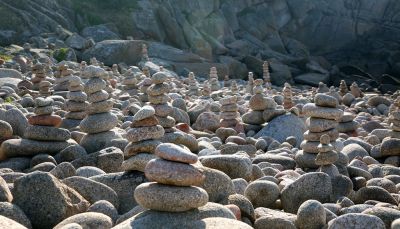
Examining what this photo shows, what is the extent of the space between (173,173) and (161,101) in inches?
225

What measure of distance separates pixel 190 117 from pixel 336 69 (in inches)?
1572

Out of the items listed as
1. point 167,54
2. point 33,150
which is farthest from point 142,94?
point 167,54

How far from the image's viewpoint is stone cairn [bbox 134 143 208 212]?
17.6 feet

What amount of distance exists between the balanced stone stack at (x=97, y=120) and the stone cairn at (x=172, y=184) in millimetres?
4798

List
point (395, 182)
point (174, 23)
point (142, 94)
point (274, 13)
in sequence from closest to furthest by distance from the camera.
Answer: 1. point (395, 182)
2. point (142, 94)
3. point (174, 23)
4. point (274, 13)

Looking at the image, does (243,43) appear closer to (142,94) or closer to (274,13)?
(274,13)

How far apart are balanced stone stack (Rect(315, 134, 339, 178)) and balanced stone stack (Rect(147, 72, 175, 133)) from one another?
281 centimetres

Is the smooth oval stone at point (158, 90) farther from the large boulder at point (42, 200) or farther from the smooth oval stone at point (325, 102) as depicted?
the large boulder at point (42, 200)

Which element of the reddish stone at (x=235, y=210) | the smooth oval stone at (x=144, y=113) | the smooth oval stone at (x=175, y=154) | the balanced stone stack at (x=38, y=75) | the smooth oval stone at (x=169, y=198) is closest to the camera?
the smooth oval stone at (x=169, y=198)

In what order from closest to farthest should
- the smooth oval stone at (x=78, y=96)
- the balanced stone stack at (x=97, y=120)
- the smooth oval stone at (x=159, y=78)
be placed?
the balanced stone stack at (x=97, y=120) → the smooth oval stone at (x=159, y=78) → the smooth oval stone at (x=78, y=96)

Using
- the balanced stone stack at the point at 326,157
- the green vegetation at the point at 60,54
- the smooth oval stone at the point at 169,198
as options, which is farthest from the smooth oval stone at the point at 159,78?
the green vegetation at the point at 60,54

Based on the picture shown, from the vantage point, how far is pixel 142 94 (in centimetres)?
1681

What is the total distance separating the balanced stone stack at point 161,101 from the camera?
10641mm

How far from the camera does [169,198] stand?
535 centimetres
